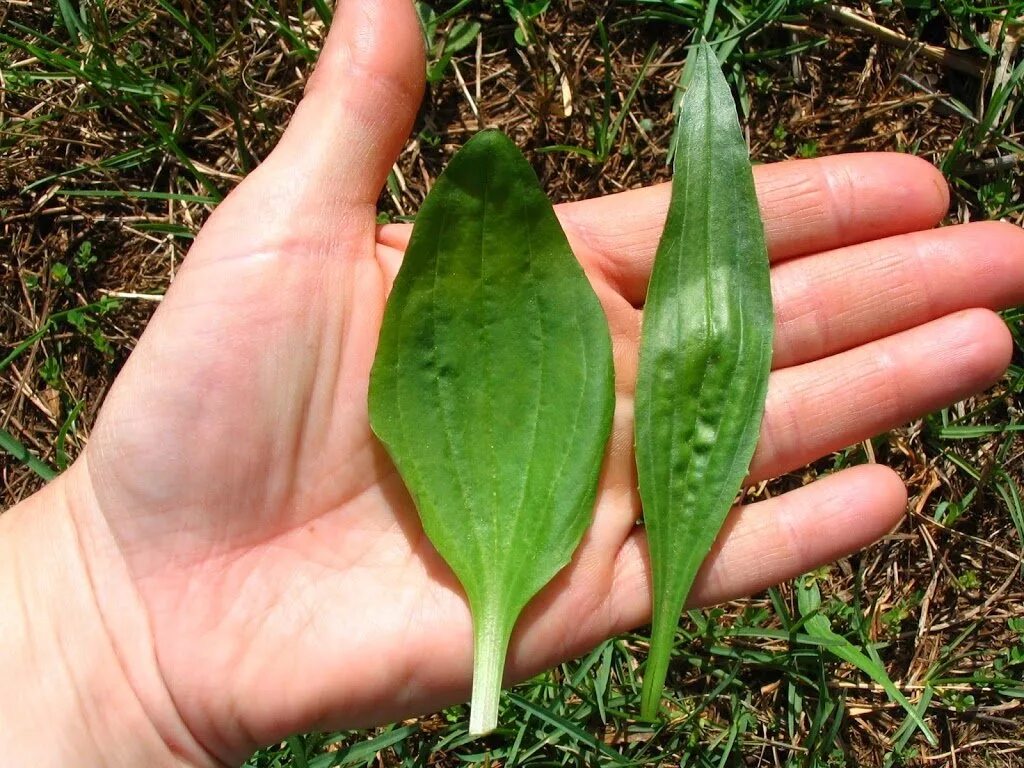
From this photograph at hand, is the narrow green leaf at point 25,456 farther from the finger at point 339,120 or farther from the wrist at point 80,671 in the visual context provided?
the finger at point 339,120

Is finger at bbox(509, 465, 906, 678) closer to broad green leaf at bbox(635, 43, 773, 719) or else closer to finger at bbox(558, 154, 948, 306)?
broad green leaf at bbox(635, 43, 773, 719)

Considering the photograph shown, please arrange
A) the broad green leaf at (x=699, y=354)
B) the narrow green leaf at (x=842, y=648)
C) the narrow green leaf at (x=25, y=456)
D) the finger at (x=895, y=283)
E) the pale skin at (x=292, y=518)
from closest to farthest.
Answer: the pale skin at (x=292, y=518) < the broad green leaf at (x=699, y=354) < the finger at (x=895, y=283) < the narrow green leaf at (x=842, y=648) < the narrow green leaf at (x=25, y=456)

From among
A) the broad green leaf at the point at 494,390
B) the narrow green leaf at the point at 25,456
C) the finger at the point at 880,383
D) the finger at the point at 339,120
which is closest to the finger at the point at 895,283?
the finger at the point at 880,383

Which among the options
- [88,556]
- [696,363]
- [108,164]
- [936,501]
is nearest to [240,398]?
[88,556]

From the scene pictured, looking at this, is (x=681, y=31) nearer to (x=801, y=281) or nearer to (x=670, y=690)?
(x=801, y=281)

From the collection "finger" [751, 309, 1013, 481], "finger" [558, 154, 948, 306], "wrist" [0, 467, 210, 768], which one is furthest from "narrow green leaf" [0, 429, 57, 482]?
"finger" [751, 309, 1013, 481]
